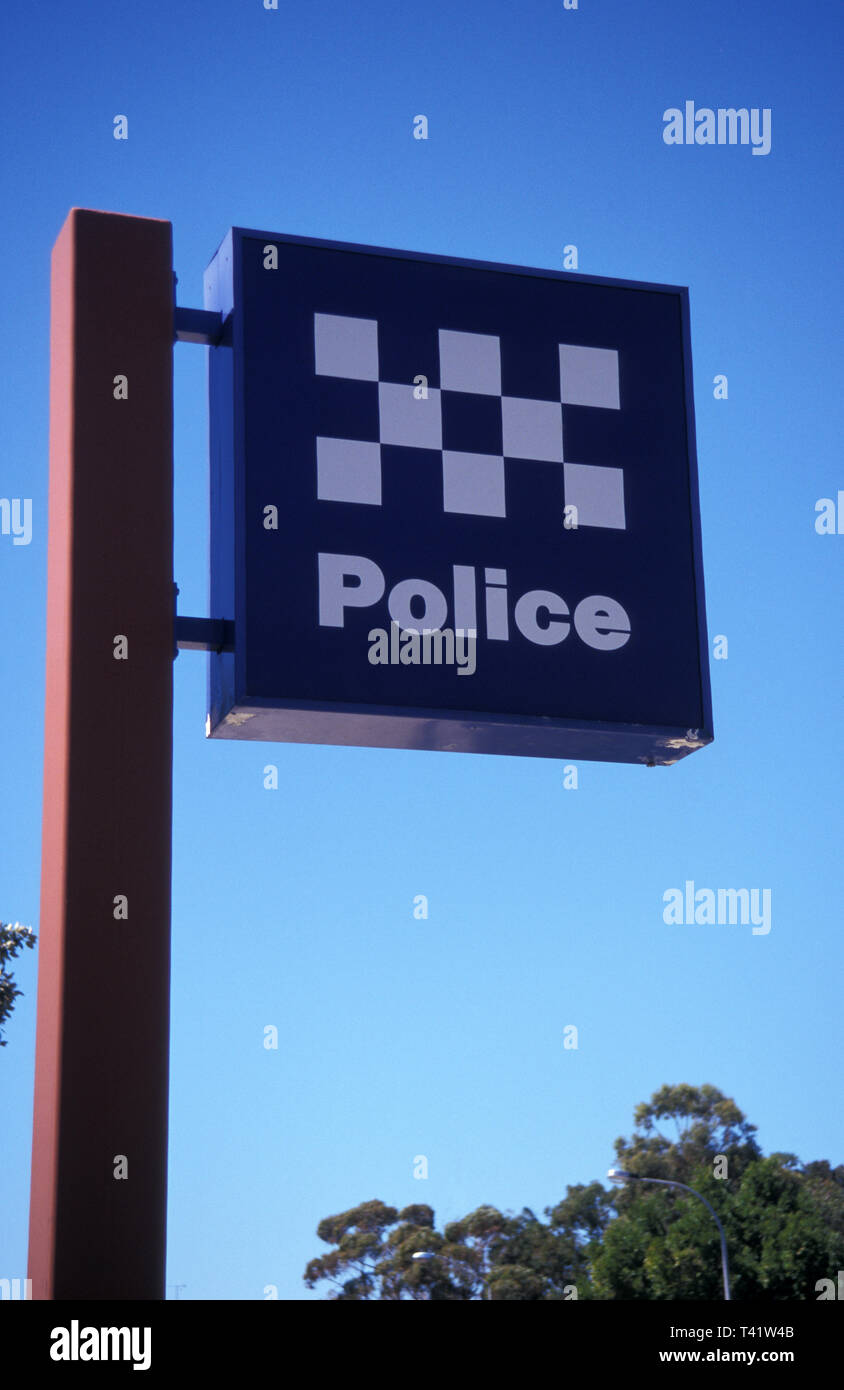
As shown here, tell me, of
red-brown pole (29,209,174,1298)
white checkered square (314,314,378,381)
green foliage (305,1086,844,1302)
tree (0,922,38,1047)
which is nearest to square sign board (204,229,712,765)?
white checkered square (314,314,378,381)

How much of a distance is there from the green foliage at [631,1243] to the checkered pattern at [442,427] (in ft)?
109

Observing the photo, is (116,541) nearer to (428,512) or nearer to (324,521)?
(324,521)

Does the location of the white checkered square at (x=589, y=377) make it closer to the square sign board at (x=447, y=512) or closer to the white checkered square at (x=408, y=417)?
the square sign board at (x=447, y=512)

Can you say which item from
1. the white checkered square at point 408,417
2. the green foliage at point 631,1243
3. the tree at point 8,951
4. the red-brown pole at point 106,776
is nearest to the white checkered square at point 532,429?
the white checkered square at point 408,417

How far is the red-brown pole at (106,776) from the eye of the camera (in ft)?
15.2

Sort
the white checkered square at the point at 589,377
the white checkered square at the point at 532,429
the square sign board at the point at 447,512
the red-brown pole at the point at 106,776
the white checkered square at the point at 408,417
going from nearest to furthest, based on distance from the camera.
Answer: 1. the red-brown pole at the point at 106,776
2. the square sign board at the point at 447,512
3. the white checkered square at the point at 408,417
4. the white checkered square at the point at 532,429
5. the white checkered square at the point at 589,377

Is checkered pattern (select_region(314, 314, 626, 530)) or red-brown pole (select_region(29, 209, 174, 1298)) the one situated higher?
checkered pattern (select_region(314, 314, 626, 530))

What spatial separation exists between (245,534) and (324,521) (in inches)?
11.5

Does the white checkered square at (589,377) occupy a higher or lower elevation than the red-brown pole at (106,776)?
higher

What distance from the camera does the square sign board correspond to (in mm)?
5488

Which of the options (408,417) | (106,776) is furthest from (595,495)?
(106,776)

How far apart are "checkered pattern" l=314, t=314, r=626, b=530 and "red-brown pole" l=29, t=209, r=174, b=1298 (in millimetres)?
600

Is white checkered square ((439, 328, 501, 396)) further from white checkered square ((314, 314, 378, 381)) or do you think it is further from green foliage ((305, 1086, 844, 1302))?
green foliage ((305, 1086, 844, 1302))
